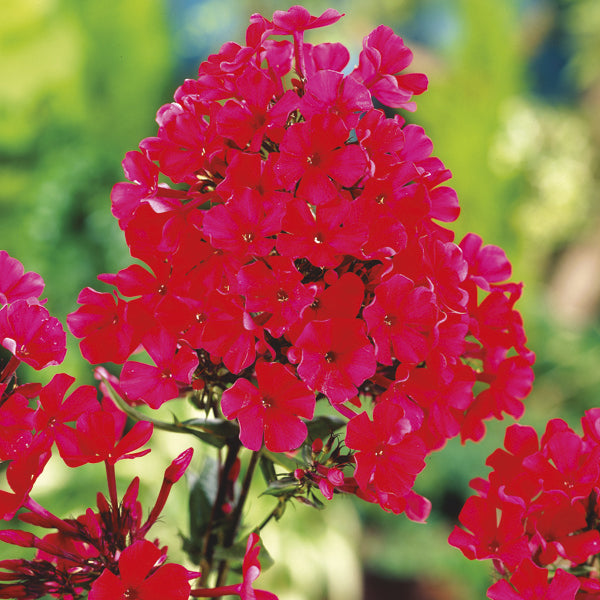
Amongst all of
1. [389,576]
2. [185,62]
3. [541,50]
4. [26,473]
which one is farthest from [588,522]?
[541,50]

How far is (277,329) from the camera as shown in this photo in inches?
14.3

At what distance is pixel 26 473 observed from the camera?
37cm

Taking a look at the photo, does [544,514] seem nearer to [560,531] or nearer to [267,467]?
[560,531]

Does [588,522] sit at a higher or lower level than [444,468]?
lower

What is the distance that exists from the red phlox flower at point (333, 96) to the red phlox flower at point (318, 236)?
6 cm

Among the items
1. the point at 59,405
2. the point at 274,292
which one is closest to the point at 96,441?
the point at 59,405

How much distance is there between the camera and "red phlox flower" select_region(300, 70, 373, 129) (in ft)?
1.27

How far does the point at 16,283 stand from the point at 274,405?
180 millimetres

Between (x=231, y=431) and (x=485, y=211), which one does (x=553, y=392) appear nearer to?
(x=485, y=211)

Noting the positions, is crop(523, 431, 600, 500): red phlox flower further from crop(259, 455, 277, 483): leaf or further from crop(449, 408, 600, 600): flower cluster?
crop(259, 455, 277, 483): leaf

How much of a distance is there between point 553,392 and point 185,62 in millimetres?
2547

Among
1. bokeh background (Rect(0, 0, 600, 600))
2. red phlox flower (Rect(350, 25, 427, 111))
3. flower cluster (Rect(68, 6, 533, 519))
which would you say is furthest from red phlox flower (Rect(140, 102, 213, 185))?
bokeh background (Rect(0, 0, 600, 600))

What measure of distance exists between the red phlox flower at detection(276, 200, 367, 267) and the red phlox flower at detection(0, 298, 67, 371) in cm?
14

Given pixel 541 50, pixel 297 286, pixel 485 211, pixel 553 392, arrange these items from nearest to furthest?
1. pixel 297 286
2. pixel 553 392
3. pixel 485 211
4. pixel 541 50
